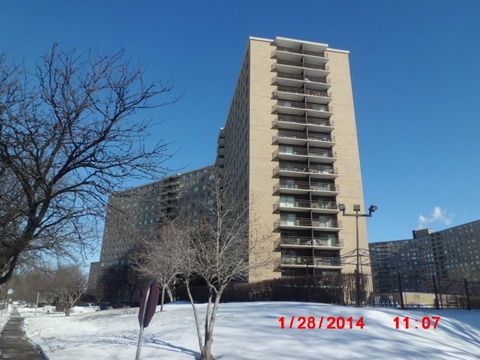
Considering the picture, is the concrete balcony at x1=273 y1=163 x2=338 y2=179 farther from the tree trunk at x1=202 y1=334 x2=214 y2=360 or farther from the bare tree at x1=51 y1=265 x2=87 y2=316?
the tree trunk at x1=202 y1=334 x2=214 y2=360

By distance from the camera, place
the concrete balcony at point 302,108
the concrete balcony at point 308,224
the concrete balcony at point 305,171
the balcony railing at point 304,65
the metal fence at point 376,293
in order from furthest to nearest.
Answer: the balcony railing at point 304,65, the concrete balcony at point 302,108, the concrete balcony at point 305,171, the concrete balcony at point 308,224, the metal fence at point 376,293

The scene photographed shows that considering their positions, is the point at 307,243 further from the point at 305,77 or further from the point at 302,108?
the point at 305,77

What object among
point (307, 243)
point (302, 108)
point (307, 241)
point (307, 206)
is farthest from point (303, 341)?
point (302, 108)

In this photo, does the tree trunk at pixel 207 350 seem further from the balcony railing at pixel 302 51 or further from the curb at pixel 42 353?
the balcony railing at pixel 302 51

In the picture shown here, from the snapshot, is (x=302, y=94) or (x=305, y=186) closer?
(x=305, y=186)

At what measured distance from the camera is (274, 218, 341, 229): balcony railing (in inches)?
1857

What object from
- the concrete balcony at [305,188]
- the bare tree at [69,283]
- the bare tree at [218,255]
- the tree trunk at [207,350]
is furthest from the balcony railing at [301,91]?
the tree trunk at [207,350]

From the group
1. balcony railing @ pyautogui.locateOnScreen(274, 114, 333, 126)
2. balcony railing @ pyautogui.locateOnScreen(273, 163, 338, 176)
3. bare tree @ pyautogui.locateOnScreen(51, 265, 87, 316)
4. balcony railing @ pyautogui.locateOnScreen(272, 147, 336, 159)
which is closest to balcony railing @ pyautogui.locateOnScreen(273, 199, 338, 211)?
balcony railing @ pyautogui.locateOnScreen(273, 163, 338, 176)

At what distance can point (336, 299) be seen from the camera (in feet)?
65.3

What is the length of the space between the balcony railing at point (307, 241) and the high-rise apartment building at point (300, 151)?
0.12 m
